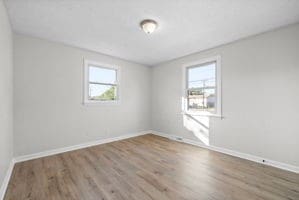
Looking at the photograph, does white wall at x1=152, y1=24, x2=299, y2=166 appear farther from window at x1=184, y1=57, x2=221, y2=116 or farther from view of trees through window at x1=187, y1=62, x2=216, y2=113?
view of trees through window at x1=187, y1=62, x2=216, y2=113

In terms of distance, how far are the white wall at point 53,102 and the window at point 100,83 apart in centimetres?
15

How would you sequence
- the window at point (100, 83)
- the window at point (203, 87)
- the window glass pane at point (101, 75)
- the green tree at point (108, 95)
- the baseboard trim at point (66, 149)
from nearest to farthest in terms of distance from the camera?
1. the baseboard trim at point (66, 149)
2. the window at point (203, 87)
3. the window at point (100, 83)
4. the window glass pane at point (101, 75)
5. the green tree at point (108, 95)

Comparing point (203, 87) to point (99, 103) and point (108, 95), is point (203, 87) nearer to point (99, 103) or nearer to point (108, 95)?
point (108, 95)

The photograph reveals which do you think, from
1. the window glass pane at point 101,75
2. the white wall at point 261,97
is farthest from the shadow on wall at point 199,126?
the window glass pane at point 101,75

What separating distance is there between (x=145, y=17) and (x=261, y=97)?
8.90 ft

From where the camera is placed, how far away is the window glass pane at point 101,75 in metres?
3.79

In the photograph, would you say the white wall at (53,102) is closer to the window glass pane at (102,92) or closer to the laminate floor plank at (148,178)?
the window glass pane at (102,92)

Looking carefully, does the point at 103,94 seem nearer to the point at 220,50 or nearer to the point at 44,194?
the point at 44,194

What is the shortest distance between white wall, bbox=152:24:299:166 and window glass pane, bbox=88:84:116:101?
276 centimetres

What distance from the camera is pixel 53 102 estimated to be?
312 centimetres

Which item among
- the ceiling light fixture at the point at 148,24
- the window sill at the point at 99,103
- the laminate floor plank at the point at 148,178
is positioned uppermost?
the ceiling light fixture at the point at 148,24

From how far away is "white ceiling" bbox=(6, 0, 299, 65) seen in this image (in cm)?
197

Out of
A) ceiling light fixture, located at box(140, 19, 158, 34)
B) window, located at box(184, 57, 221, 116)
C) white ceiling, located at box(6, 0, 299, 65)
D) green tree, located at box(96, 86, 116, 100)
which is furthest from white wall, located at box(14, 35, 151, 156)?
window, located at box(184, 57, 221, 116)

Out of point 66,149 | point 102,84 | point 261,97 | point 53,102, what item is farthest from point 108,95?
point 261,97
